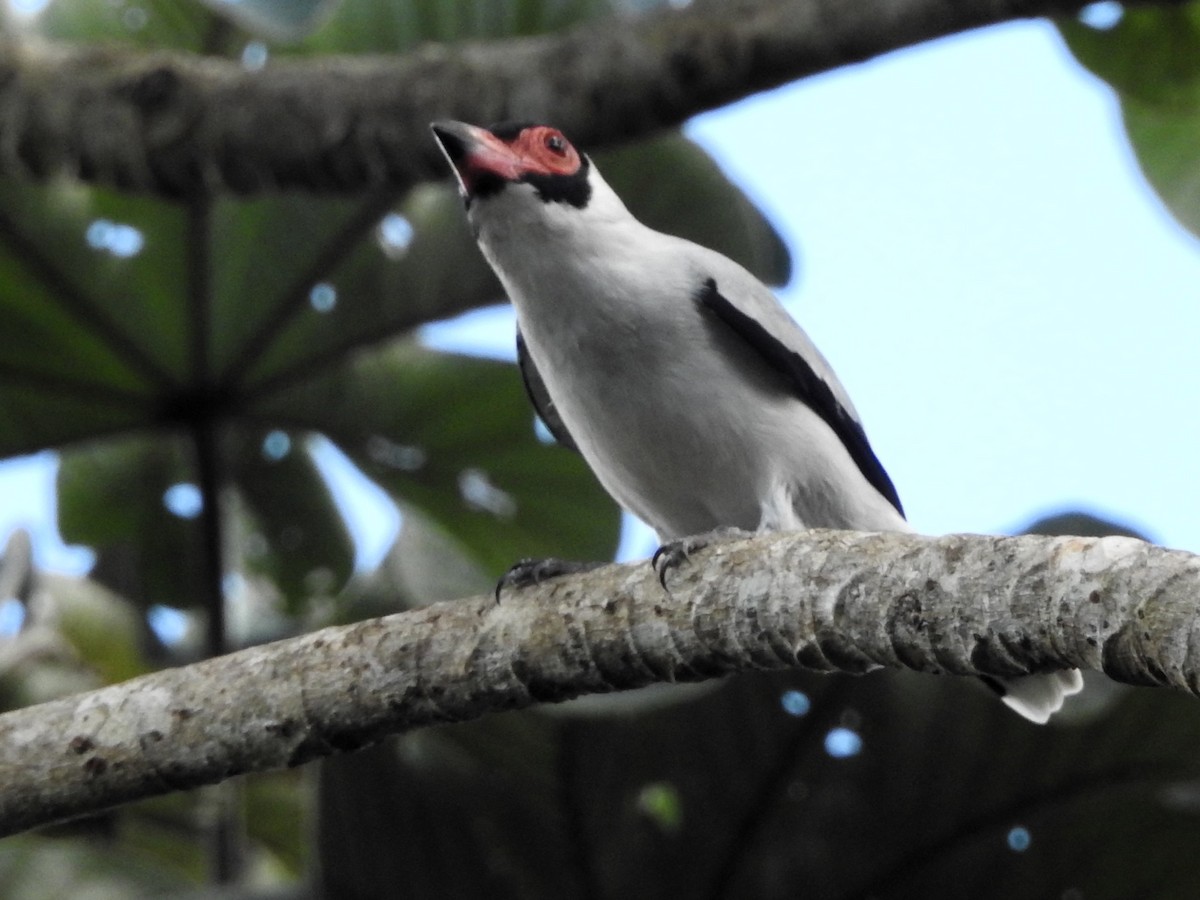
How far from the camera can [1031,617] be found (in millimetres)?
1895

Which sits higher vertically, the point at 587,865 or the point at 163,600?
the point at 587,865

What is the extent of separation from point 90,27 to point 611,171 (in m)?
2.11

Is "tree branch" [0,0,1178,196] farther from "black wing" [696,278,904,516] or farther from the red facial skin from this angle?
"black wing" [696,278,904,516]

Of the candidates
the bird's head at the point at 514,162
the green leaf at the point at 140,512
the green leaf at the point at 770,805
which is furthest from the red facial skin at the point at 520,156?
the green leaf at the point at 140,512

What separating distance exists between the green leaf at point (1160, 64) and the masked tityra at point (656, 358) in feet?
5.58

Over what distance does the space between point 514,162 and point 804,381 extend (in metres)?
0.81

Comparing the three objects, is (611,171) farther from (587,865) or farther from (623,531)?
(587,865)

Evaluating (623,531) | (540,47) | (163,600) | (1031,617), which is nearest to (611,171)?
(540,47)

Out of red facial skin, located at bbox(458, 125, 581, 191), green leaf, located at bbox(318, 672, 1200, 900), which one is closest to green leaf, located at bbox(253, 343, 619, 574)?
green leaf, located at bbox(318, 672, 1200, 900)

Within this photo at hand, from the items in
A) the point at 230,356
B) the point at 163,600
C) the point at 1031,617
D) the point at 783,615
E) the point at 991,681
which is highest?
the point at 1031,617

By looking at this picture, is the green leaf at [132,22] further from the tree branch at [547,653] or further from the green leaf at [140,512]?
the tree branch at [547,653]

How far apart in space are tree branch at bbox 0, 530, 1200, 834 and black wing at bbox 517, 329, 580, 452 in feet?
3.72

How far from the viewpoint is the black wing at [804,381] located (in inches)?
130

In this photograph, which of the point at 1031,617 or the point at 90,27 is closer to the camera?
the point at 1031,617
